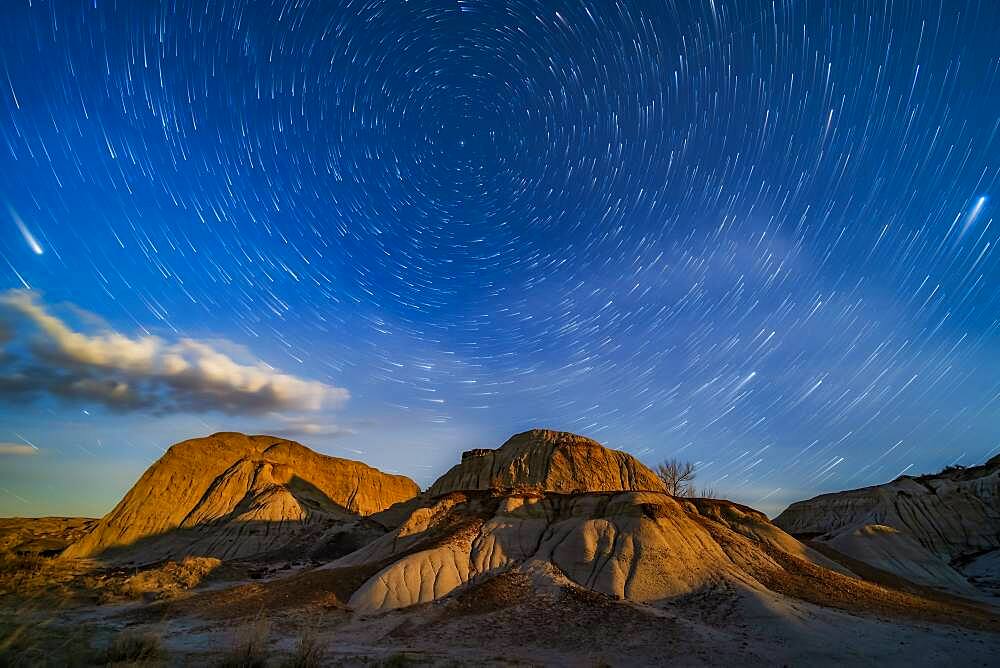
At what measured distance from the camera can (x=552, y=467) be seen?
8712cm

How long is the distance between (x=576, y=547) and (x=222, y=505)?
2724 inches

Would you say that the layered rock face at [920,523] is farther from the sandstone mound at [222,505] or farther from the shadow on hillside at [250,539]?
the sandstone mound at [222,505]

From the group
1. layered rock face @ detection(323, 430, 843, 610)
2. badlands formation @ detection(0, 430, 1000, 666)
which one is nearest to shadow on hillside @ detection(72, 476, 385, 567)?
badlands formation @ detection(0, 430, 1000, 666)

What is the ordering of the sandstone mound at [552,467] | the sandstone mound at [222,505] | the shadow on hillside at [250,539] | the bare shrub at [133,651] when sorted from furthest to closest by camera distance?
the sandstone mound at [552,467]
the sandstone mound at [222,505]
the shadow on hillside at [250,539]
the bare shrub at [133,651]

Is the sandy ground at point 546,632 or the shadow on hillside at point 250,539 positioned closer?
the sandy ground at point 546,632

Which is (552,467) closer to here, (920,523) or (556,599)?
(920,523)

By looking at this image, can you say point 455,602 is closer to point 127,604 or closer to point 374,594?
point 374,594

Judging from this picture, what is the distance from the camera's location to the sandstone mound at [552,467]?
86.4m

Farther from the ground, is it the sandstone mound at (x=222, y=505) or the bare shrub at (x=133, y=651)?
the sandstone mound at (x=222, y=505)

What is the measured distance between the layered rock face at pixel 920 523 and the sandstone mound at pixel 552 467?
27277mm

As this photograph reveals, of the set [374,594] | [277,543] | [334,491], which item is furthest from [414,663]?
[334,491]

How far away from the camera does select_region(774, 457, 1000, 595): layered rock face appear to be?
2159 inches

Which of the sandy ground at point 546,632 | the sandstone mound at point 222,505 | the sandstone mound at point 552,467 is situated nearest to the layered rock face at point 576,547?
the sandy ground at point 546,632

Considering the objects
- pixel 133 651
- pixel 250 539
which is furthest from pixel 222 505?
pixel 133 651
